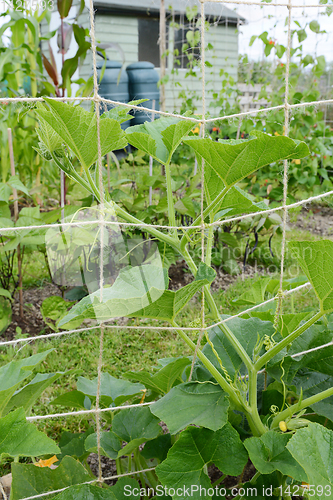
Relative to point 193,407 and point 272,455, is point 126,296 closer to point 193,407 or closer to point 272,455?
point 193,407

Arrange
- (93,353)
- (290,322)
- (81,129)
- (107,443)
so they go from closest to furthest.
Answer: (81,129) < (107,443) < (290,322) < (93,353)

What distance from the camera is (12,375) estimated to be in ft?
3.18

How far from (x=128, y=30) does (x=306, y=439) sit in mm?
8437

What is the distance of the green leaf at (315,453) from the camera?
0.78 m

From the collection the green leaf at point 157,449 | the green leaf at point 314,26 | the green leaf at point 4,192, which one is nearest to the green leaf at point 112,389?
the green leaf at point 157,449

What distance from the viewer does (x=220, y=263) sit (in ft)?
8.99

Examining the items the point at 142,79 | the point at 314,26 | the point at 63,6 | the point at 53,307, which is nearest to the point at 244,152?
the point at 53,307

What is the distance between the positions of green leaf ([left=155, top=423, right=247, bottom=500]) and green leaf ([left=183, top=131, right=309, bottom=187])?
534mm

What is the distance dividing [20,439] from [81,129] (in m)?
0.59

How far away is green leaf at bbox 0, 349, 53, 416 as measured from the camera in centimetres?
90

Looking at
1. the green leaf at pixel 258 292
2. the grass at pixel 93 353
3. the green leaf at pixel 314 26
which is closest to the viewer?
the green leaf at pixel 258 292

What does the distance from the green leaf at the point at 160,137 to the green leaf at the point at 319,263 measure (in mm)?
315

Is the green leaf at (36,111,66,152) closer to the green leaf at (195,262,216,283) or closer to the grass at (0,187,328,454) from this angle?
the green leaf at (195,262,216,283)

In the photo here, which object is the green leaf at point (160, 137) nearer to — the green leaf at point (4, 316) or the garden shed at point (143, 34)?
the green leaf at point (4, 316)
